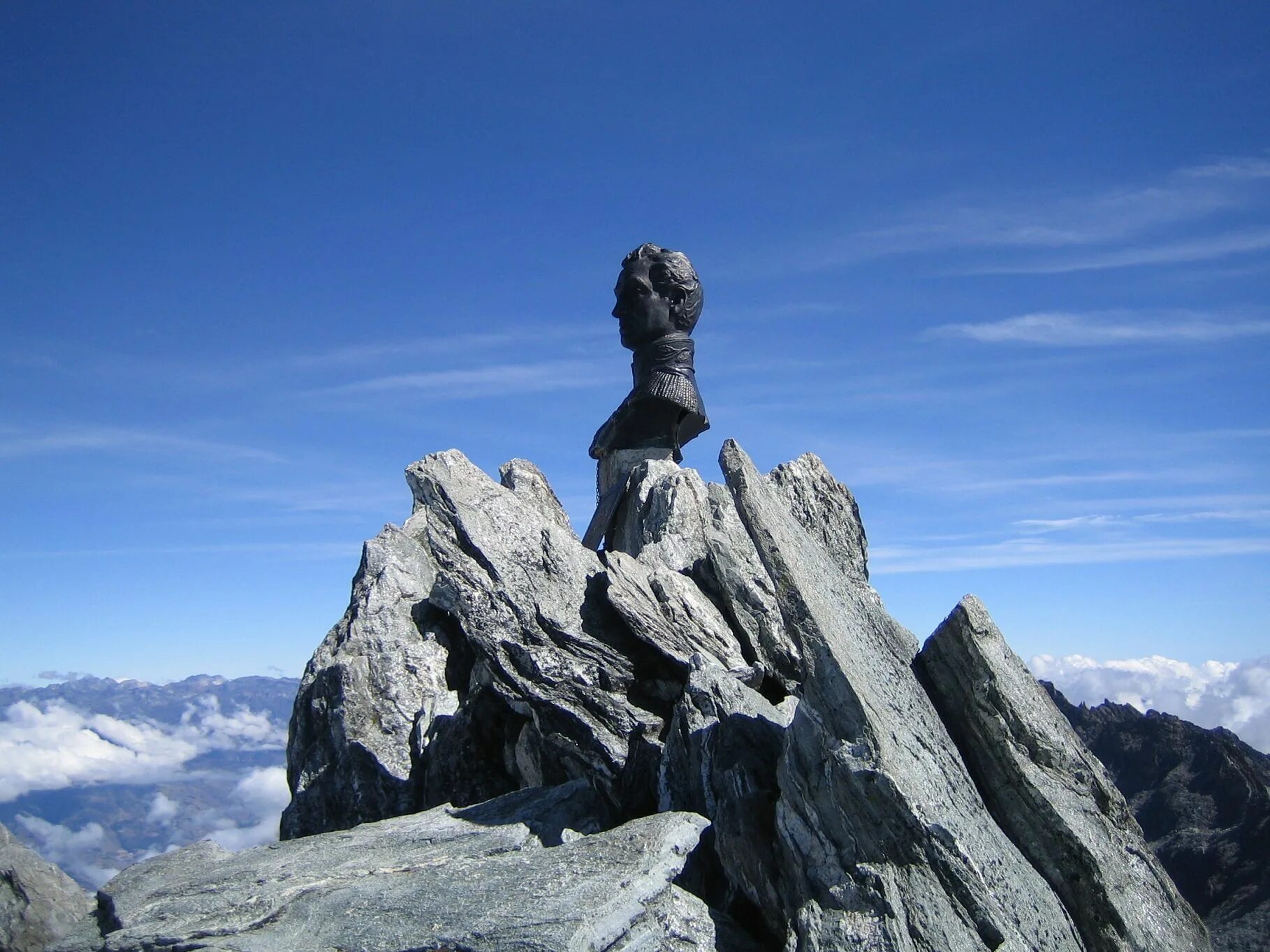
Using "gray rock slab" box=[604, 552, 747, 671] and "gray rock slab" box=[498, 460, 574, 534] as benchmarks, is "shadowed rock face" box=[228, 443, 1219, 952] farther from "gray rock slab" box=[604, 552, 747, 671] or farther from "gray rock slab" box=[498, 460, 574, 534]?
"gray rock slab" box=[498, 460, 574, 534]

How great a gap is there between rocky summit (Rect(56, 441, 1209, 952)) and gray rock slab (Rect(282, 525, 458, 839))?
5 centimetres

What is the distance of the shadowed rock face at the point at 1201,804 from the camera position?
18188 millimetres

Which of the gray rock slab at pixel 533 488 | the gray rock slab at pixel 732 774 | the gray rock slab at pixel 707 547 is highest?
the gray rock slab at pixel 533 488

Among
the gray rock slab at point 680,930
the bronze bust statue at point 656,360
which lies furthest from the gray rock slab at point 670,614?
the bronze bust statue at point 656,360

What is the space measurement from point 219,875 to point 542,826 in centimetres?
318

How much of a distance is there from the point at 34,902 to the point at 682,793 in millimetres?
7806

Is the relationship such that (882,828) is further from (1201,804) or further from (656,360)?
(1201,804)

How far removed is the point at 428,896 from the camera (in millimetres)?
8172

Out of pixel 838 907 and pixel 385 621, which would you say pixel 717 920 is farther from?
pixel 385 621

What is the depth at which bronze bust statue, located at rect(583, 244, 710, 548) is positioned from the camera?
872 inches

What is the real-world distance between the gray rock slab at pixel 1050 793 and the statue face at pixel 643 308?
44.4 ft

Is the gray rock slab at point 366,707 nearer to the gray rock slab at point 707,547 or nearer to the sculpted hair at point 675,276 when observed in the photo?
the gray rock slab at point 707,547

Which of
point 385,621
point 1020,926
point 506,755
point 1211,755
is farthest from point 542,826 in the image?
point 1211,755

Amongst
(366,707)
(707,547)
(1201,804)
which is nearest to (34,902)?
(366,707)
